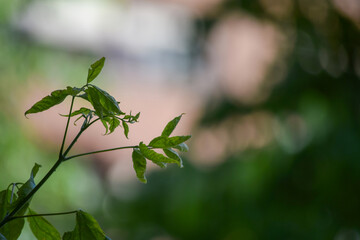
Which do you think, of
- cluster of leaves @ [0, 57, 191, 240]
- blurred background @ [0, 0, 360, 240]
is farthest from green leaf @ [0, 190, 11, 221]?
blurred background @ [0, 0, 360, 240]

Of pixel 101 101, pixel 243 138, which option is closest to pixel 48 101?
pixel 101 101

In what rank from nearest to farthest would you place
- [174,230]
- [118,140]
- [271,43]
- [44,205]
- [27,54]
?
1. [174,230]
2. [271,43]
3. [44,205]
4. [27,54]
5. [118,140]

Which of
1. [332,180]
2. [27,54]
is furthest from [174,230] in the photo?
[27,54]

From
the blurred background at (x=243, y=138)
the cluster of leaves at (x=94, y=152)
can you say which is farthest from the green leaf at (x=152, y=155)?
the blurred background at (x=243, y=138)

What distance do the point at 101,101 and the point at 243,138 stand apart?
173cm

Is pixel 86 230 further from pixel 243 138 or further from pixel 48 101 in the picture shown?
pixel 243 138

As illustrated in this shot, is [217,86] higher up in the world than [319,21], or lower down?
lower down

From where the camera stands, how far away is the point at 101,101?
0.33 meters

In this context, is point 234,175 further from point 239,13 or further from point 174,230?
point 239,13

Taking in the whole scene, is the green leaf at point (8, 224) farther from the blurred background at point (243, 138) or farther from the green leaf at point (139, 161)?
the blurred background at point (243, 138)

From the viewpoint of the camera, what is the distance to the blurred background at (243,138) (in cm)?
188

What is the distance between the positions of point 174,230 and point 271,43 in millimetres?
695

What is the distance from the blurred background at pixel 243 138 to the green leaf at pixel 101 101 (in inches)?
61.2

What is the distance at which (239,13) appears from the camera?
2.16 m
